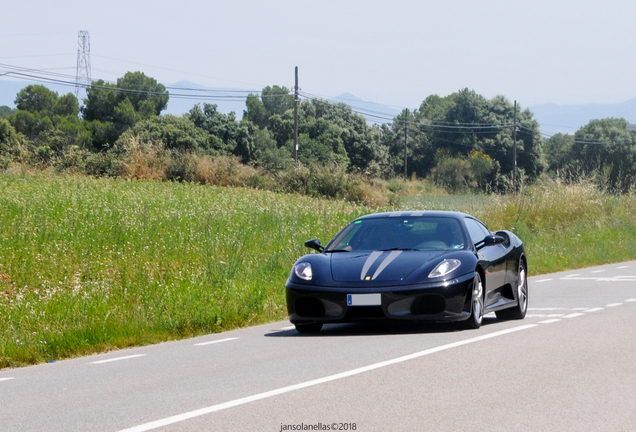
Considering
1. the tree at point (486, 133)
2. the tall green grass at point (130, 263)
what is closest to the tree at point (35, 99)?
the tree at point (486, 133)

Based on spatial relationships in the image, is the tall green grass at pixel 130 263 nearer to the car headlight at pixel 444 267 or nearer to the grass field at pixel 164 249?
the grass field at pixel 164 249

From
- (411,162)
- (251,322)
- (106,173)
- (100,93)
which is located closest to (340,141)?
(411,162)

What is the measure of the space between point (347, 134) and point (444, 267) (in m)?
81.0

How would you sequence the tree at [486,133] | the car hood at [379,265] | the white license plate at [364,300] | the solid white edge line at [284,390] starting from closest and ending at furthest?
the solid white edge line at [284,390] → the white license plate at [364,300] → the car hood at [379,265] → the tree at [486,133]

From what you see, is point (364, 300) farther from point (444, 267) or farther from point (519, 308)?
point (519, 308)

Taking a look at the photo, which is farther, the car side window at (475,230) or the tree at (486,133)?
the tree at (486,133)

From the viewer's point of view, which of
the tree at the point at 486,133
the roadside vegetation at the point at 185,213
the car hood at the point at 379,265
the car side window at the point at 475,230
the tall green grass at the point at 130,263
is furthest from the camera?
the tree at the point at 486,133

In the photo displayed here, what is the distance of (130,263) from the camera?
1780cm

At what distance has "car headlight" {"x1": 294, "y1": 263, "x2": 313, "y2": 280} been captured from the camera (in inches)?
419

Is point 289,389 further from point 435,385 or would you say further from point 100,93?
point 100,93

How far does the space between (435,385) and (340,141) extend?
A: 264 feet

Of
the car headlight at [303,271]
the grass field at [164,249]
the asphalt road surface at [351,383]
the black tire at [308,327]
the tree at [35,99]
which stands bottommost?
the grass field at [164,249]

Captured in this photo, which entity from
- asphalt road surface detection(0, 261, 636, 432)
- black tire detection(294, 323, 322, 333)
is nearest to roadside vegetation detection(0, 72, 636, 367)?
black tire detection(294, 323, 322, 333)

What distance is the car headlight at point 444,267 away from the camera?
10.3 meters
